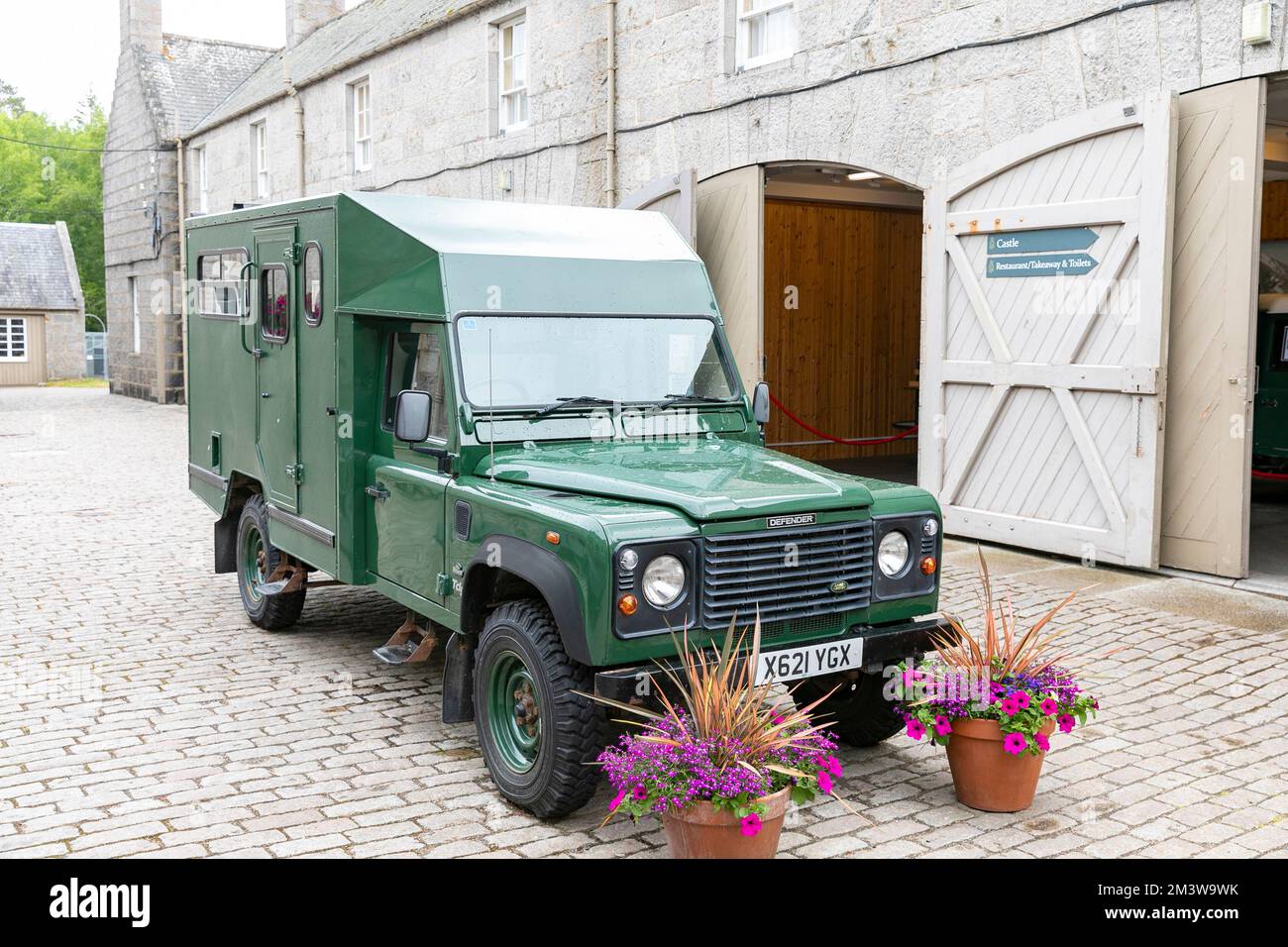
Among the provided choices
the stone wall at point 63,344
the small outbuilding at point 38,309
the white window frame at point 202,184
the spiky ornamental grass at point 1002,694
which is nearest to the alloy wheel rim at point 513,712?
the spiky ornamental grass at point 1002,694

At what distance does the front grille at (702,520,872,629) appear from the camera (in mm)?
4848

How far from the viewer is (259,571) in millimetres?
8555

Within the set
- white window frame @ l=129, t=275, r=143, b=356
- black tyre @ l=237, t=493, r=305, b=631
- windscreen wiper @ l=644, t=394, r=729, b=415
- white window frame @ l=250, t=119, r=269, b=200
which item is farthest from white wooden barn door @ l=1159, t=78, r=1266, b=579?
white window frame @ l=129, t=275, r=143, b=356

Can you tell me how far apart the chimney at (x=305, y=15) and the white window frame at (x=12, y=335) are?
22.7m

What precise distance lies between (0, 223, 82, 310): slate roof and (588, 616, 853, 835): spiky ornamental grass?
4566 centimetres

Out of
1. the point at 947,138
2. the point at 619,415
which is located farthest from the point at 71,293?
the point at 619,415

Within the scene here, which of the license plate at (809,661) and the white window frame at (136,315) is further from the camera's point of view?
the white window frame at (136,315)

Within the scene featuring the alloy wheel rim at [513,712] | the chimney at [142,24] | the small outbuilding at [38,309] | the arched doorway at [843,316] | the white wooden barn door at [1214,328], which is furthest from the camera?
the small outbuilding at [38,309]

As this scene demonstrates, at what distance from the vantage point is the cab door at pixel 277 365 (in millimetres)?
7336

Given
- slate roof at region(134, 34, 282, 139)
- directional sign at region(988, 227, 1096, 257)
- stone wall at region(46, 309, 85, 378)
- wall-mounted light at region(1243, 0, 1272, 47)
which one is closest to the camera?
wall-mounted light at region(1243, 0, 1272, 47)

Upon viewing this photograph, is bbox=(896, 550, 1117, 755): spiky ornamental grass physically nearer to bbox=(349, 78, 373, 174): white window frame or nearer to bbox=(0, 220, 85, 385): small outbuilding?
bbox=(349, 78, 373, 174): white window frame

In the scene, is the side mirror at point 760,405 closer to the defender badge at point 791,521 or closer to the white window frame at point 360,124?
the defender badge at point 791,521

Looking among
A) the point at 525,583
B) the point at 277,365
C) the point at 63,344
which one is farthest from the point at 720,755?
the point at 63,344

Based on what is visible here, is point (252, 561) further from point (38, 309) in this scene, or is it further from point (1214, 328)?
point (38, 309)
